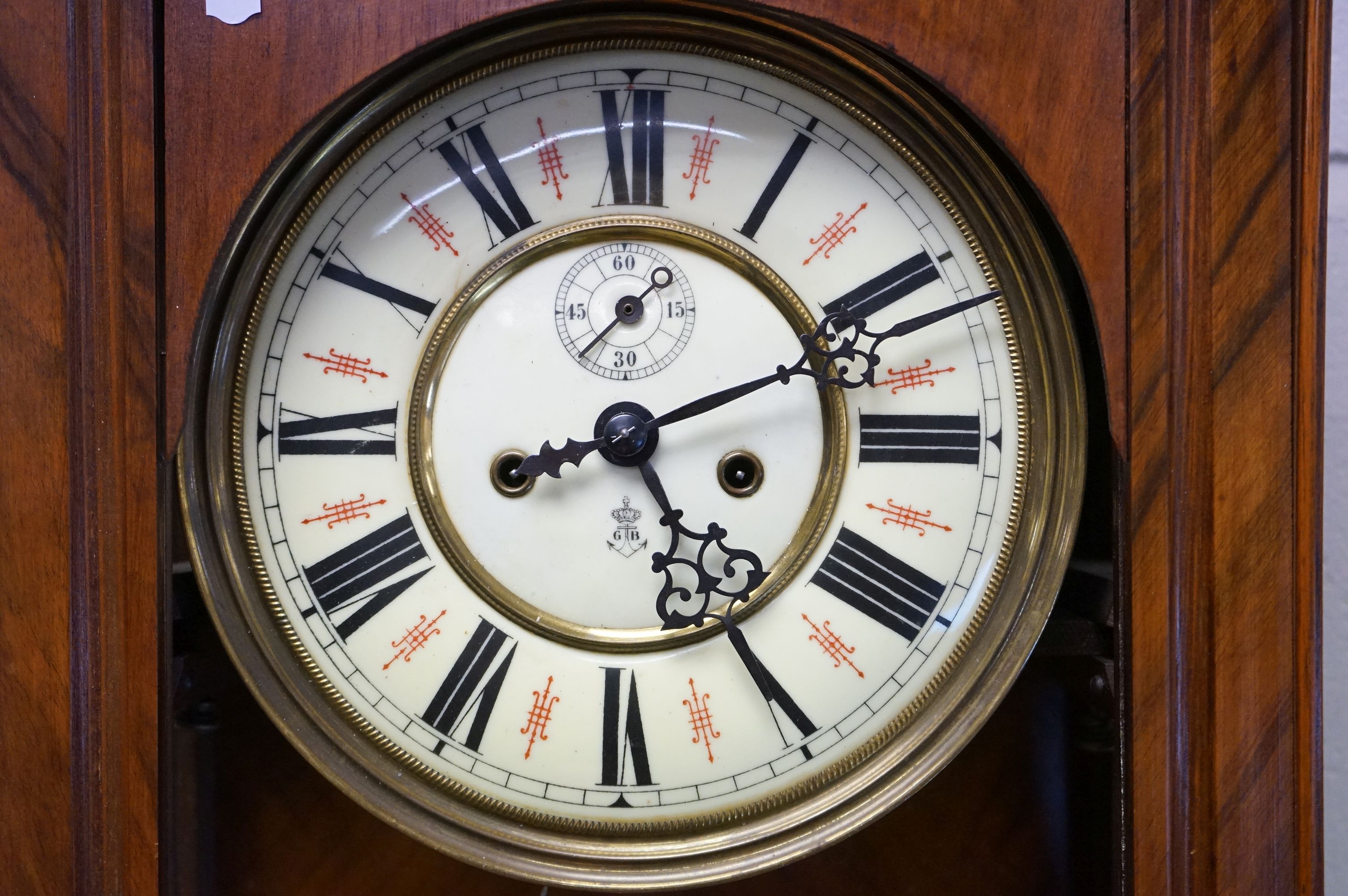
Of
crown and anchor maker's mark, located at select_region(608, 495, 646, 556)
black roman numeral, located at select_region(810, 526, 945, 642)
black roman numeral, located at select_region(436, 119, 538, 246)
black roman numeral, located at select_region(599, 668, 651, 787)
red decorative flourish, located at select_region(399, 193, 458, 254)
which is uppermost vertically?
black roman numeral, located at select_region(436, 119, 538, 246)

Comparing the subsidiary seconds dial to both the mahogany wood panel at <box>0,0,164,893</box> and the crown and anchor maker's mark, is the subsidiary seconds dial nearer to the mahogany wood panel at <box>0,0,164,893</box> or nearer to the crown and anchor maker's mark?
the crown and anchor maker's mark

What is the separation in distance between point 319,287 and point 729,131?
1.02 ft

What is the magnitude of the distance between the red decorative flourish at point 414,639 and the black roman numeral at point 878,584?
0.90ft

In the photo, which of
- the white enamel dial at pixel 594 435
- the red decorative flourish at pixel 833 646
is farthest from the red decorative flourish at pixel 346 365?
the red decorative flourish at pixel 833 646

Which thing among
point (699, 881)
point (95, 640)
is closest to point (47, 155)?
point (95, 640)

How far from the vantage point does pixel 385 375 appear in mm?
743

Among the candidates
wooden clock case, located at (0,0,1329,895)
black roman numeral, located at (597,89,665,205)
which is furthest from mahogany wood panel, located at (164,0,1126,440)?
black roman numeral, located at (597,89,665,205)

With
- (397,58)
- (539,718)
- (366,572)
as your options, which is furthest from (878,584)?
(397,58)

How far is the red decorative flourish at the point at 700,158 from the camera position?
0.75 metres

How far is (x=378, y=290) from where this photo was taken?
2.44 ft

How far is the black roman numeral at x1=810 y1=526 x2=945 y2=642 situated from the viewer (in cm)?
75

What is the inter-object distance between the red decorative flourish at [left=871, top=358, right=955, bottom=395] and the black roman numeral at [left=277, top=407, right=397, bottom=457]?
0.35 metres

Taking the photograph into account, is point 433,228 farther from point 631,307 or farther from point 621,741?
point 621,741

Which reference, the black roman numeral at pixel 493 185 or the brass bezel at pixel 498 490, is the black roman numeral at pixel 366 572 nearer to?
the brass bezel at pixel 498 490
